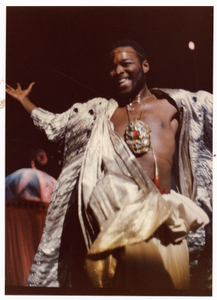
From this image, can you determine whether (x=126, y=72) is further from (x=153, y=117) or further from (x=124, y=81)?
(x=153, y=117)

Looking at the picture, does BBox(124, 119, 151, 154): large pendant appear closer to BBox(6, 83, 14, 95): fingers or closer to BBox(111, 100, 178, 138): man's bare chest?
BBox(111, 100, 178, 138): man's bare chest

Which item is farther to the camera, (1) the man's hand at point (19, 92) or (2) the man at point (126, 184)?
(1) the man's hand at point (19, 92)

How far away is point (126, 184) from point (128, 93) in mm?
571

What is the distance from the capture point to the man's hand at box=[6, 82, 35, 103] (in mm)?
2279

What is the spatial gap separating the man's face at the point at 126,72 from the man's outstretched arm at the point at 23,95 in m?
0.53

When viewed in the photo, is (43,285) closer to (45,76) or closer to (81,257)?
(81,257)

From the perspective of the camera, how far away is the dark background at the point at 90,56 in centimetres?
226

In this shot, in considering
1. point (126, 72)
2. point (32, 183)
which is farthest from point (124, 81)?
point (32, 183)

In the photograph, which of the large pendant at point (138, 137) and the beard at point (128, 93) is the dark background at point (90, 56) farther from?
the large pendant at point (138, 137)

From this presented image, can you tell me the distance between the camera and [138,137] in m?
2.16

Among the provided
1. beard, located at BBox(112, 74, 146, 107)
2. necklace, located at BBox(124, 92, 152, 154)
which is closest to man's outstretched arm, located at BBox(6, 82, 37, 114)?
beard, located at BBox(112, 74, 146, 107)

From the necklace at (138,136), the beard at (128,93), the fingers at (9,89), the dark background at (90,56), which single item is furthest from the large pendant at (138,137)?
the fingers at (9,89)

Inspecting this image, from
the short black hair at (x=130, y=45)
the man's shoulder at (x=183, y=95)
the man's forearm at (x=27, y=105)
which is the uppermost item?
the short black hair at (x=130, y=45)

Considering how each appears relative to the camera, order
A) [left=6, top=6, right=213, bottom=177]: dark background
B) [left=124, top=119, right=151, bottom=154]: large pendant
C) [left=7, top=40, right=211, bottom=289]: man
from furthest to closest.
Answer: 1. [left=6, top=6, right=213, bottom=177]: dark background
2. [left=124, top=119, right=151, bottom=154]: large pendant
3. [left=7, top=40, right=211, bottom=289]: man
